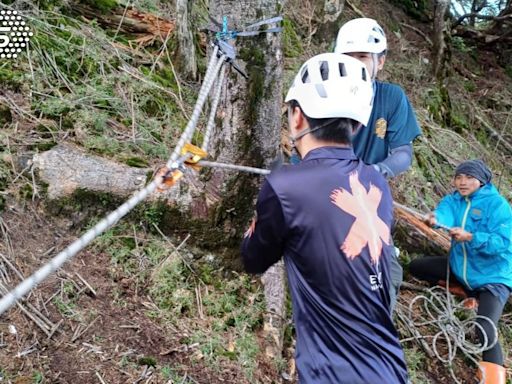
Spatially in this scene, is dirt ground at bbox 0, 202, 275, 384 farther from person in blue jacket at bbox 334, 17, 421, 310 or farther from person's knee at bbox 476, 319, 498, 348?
person's knee at bbox 476, 319, 498, 348

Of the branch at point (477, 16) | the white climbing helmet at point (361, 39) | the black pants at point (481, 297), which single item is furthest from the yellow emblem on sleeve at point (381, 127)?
the branch at point (477, 16)

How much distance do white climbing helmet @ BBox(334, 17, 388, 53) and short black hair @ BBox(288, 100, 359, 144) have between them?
1.16 m

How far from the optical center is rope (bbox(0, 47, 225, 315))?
50.2 inches

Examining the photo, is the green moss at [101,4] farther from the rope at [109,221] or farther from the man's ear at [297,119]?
the man's ear at [297,119]

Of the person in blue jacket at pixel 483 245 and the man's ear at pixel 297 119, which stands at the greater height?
the man's ear at pixel 297 119

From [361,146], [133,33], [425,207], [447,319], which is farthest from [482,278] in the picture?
[133,33]

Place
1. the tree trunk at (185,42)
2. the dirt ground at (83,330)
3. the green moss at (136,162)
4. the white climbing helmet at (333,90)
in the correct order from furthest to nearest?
1. the tree trunk at (185,42)
2. the green moss at (136,162)
3. the dirt ground at (83,330)
4. the white climbing helmet at (333,90)

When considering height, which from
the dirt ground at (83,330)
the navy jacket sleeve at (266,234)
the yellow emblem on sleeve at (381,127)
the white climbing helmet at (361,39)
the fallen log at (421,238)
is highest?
the white climbing helmet at (361,39)

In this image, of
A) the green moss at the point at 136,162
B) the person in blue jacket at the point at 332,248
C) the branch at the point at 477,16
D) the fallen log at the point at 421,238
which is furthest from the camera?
the branch at the point at 477,16

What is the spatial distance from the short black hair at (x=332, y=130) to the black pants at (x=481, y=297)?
2655 millimetres

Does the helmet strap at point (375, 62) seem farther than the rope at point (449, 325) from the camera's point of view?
No

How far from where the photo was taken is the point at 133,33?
201 inches

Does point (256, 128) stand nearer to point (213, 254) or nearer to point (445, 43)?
point (213, 254)

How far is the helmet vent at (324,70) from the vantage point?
1.90m
